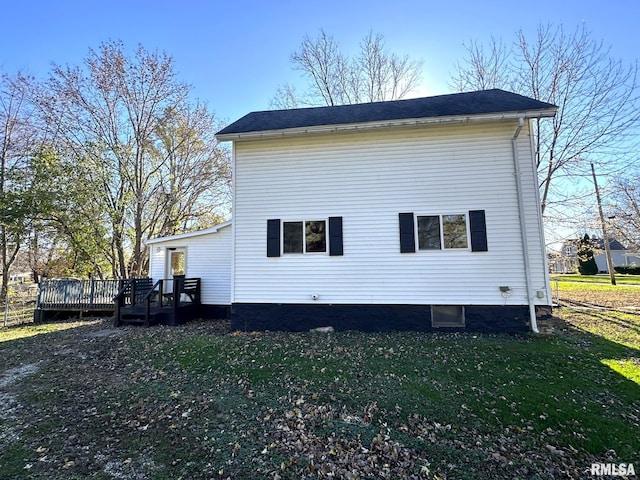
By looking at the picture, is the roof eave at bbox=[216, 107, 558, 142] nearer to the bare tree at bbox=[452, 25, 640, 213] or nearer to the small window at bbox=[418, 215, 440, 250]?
the small window at bbox=[418, 215, 440, 250]

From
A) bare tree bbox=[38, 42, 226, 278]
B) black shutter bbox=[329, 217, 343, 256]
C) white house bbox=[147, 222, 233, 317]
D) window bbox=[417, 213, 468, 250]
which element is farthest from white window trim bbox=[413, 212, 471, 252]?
bare tree bbox=[38, 42, 226, 278]

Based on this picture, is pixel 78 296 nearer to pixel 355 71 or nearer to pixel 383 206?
pixel 383 206

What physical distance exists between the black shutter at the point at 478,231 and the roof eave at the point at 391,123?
93.3 inches

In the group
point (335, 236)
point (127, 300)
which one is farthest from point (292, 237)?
point (127, 300)

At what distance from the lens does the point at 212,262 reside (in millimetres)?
11312

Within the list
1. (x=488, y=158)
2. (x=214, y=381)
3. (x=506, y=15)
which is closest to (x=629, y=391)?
(x=488, y=158)

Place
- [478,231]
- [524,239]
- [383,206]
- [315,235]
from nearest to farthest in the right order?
[524,239] < [478,231] < [383,206] < [315,235]

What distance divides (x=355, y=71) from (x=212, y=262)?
1431 centimetres

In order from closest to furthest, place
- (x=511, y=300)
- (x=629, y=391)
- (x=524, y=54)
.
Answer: (x=629, y=391) → (x=511, y=300) → (x=524, y=54)

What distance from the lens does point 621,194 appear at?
1966 centimetres

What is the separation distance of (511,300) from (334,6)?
39.8 ft

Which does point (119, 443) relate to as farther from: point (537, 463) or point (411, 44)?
point (411, 44)

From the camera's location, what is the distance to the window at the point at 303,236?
827 cm

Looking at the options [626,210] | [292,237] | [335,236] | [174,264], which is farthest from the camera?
[626,210]
